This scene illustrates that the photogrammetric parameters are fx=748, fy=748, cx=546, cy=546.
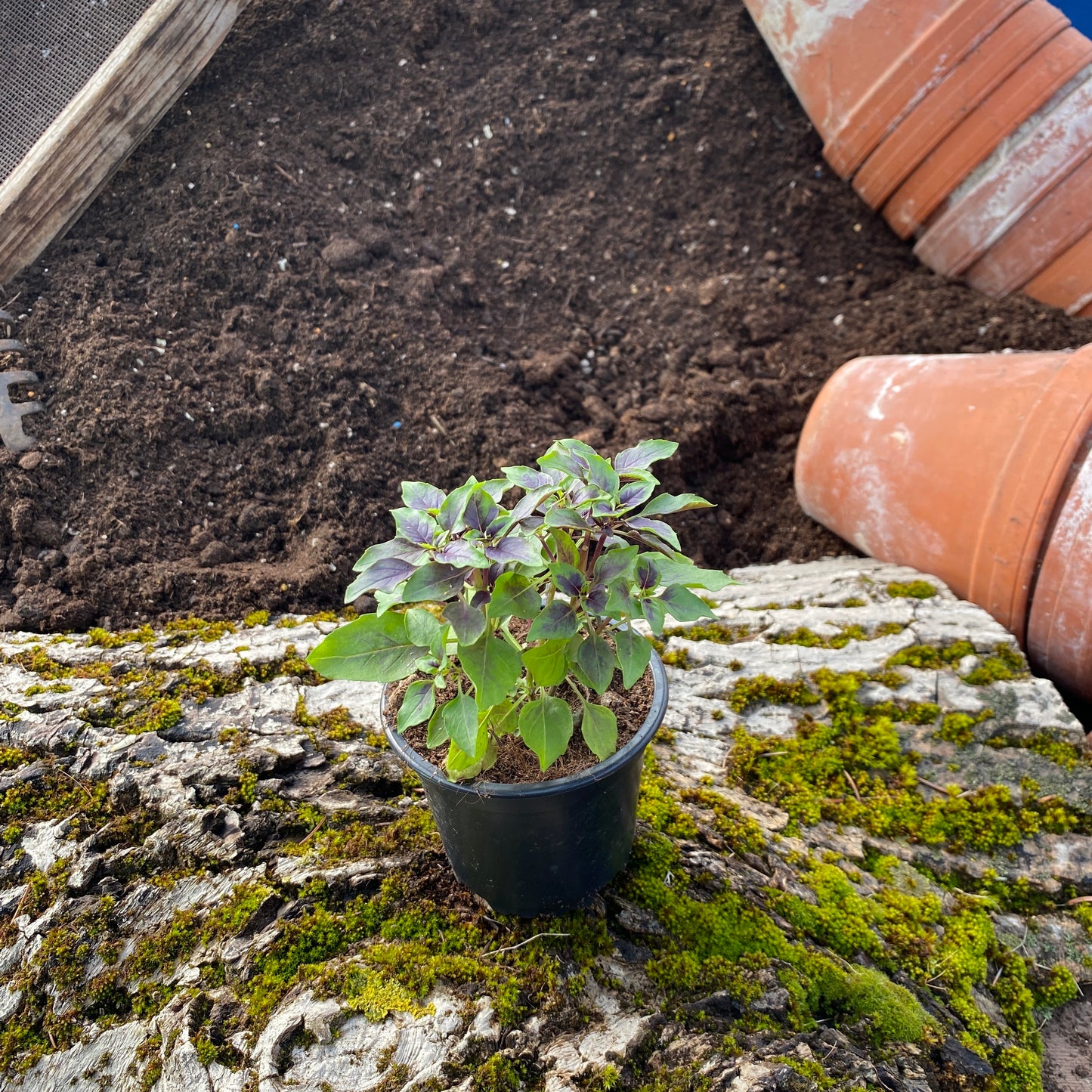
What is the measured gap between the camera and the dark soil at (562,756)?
1.40 metres

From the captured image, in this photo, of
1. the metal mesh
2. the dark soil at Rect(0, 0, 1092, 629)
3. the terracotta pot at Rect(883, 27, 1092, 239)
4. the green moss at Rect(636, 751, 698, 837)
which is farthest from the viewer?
the metal mesh

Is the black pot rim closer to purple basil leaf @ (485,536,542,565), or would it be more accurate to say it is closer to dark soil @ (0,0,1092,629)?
purple basil leaf @ (485,536,542,565)

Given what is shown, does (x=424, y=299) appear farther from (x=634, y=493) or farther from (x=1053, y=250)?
(x=1053, y=250)

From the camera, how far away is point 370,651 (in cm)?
120

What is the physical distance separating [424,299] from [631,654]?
2829 millimetres

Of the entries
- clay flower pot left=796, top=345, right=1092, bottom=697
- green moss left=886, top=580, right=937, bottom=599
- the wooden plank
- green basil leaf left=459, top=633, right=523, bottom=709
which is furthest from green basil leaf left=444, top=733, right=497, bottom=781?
the wooden plank

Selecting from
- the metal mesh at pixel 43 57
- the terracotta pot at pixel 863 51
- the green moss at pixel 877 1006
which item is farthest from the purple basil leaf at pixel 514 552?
the metal mesh at pixel 43 57

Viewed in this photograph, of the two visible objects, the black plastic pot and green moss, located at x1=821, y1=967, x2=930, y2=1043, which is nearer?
the black plastic pot

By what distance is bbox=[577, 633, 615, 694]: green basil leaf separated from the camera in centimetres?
122

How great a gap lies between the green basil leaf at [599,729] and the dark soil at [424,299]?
5.47 ft

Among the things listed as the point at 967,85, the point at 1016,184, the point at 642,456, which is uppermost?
the point at 967,85

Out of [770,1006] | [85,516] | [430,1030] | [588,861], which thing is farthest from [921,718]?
[85,516]

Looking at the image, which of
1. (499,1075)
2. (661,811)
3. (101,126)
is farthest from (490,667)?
(101,126)

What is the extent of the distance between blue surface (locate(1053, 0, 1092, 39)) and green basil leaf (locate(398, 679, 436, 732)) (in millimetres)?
4972
